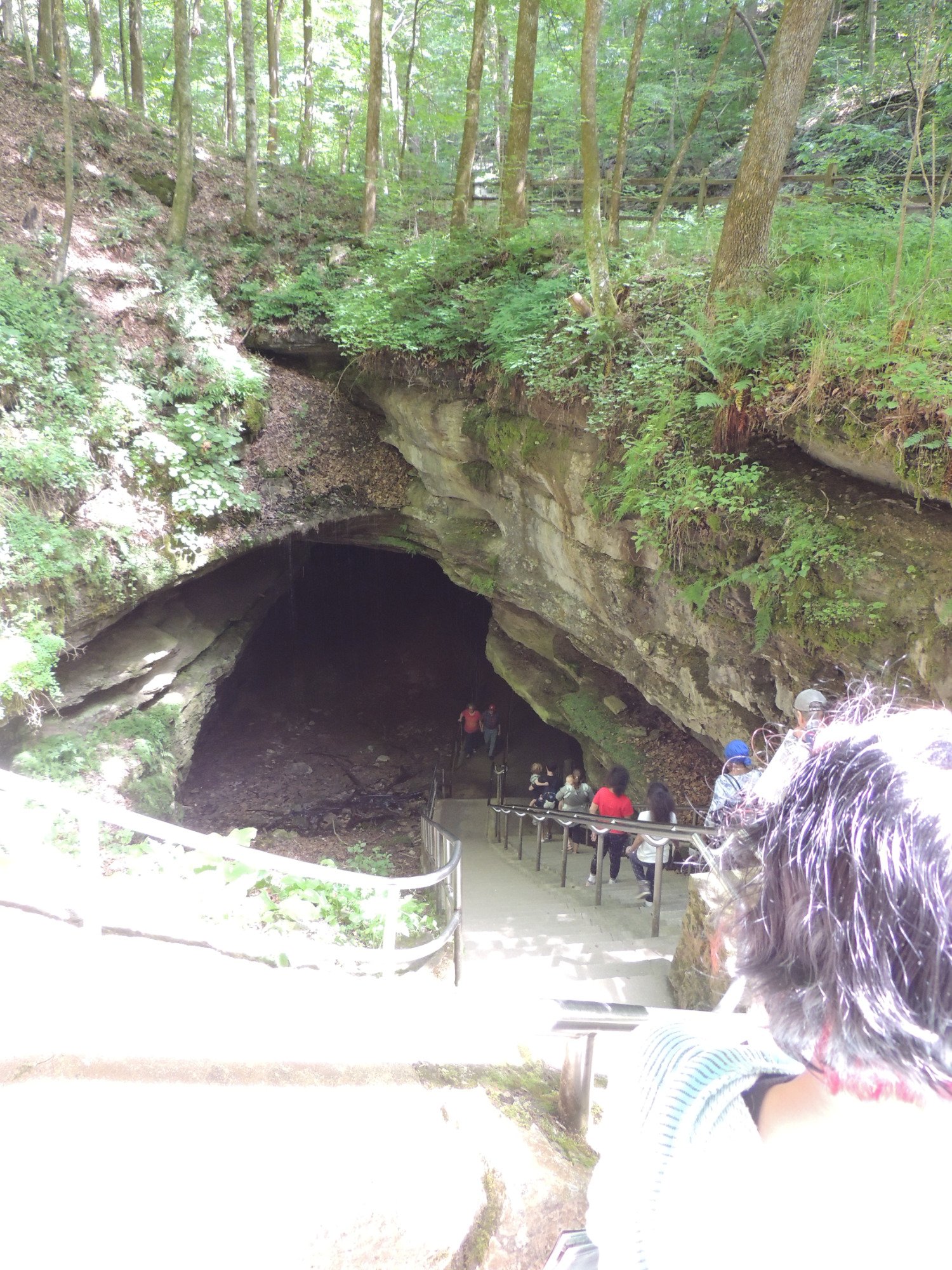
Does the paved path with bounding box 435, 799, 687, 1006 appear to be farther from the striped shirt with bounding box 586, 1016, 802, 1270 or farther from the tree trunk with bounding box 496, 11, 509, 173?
the tree trunk with bounding box 496, 11, 509, 173

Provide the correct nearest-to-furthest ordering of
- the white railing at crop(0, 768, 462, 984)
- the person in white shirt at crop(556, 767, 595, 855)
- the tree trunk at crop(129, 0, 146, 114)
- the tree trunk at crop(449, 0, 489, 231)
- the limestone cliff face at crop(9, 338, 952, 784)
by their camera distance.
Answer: the white railing at crop(0, 768, 462, 984) < the limestone cliff face at crop(9, 338, 952, 784) < the person in white shirt at crop(556, 767, 595, 855) < the tree trunk at crop(449, 0, 489, 231) < the tree trunk at crop(129, 0, 146, 114)

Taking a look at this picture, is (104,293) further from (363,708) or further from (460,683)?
(460,683)

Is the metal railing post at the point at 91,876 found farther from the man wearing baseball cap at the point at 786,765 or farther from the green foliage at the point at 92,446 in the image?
the green foliage at the point at 92,446

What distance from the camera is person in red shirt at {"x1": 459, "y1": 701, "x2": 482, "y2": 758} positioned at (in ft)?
45.4

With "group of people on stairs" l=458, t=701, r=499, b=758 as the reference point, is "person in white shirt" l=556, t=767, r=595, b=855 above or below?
above

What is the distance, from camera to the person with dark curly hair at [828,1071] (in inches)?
28.4

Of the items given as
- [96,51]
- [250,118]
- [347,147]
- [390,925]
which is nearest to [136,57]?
[96,51]

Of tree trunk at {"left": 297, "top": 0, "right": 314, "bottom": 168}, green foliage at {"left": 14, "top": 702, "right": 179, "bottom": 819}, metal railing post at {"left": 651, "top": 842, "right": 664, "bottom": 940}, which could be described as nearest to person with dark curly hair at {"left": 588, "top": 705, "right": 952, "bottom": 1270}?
metal railing post at {"left": 651, "top": 842, "right": 664, "bottom": 940}

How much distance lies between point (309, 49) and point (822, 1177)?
64.3ft

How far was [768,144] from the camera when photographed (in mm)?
6246

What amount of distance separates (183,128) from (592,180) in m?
7.41

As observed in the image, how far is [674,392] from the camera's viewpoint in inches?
269

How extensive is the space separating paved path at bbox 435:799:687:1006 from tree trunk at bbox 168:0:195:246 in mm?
11484

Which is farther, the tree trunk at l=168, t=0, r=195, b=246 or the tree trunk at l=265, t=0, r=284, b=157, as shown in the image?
the tree trunk at l=265, t=0, r=284, b=157
